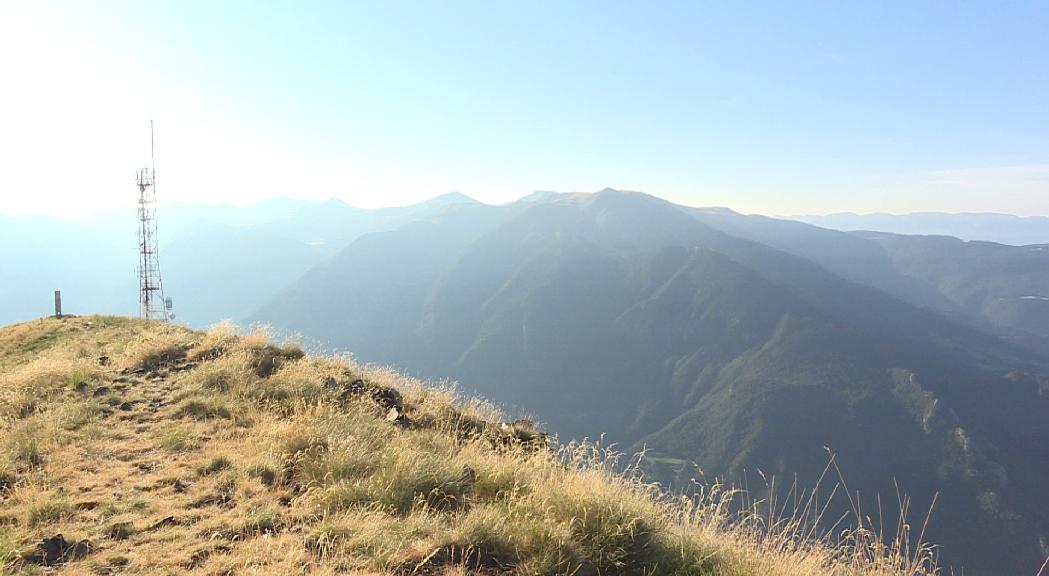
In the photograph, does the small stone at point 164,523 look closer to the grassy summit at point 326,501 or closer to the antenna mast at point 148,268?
the grassy summit at point 326,501

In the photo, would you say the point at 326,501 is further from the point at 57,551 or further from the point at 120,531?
the point at 57,551

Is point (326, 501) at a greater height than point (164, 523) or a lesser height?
greater

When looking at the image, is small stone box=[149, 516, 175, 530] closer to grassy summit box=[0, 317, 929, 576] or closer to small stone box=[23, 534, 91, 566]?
grassy summit box=[0, 317, 929, 576]

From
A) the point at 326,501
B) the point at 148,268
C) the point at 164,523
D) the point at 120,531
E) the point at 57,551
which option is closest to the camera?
the point at 57,551

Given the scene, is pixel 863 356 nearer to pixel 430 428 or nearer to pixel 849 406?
pixel 849 406

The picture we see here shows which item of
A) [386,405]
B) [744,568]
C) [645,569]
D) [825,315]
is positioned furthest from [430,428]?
[825,315]

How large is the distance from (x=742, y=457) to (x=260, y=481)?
138038 millimetres

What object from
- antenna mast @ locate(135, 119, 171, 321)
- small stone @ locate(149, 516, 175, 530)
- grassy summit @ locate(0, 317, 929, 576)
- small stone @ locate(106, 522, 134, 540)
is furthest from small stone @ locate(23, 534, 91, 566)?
antenna mast @ locate(135, 119, 171, 321)

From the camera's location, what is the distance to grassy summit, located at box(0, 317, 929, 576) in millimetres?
3988

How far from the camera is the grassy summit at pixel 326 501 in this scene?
399cm

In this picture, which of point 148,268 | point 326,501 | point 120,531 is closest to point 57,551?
point 120,531

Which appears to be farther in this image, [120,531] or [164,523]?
[164,523]

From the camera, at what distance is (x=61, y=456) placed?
5961mm

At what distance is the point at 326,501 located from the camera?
471cm
